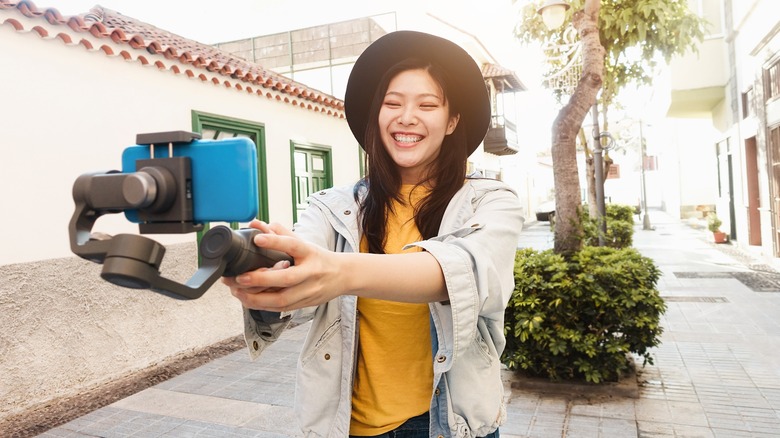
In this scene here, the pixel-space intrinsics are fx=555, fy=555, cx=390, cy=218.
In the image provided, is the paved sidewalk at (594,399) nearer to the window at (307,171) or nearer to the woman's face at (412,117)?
the window at (307,171)

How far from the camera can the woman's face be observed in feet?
5.06

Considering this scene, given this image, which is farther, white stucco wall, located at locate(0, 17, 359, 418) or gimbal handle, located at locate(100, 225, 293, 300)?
white stucco wall, located at locate(0, 17, 359, 418)

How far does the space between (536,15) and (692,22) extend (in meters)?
1.82

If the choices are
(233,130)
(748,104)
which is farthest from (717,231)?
(233,130)

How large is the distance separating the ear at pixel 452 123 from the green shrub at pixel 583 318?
3015 mm

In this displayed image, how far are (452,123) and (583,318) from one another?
335cm

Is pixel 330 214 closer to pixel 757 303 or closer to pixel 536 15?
pixel 536 15

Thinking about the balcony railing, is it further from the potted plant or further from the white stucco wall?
the white stucco wall

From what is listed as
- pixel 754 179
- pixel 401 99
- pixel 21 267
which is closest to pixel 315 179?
pixel 21 267

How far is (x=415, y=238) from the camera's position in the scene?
5.21ft

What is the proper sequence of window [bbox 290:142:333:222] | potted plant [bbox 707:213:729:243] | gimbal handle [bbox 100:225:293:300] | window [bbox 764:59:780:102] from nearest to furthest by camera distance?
gimbal handle [bbox 100:225:293:300]
window [bbox 290:142:333:222]
window [bbox 764:59:780:102]
potted plant [bbox 707:213:729:243]

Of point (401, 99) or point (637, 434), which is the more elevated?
point (401, 99)

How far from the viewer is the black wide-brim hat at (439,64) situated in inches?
61.6

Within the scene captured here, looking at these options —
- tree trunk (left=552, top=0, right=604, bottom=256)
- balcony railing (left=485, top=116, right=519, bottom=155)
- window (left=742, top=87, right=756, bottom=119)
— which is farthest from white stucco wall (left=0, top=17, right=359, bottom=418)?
balcony railing (left=485, top=116, right=519, bottom=155)
